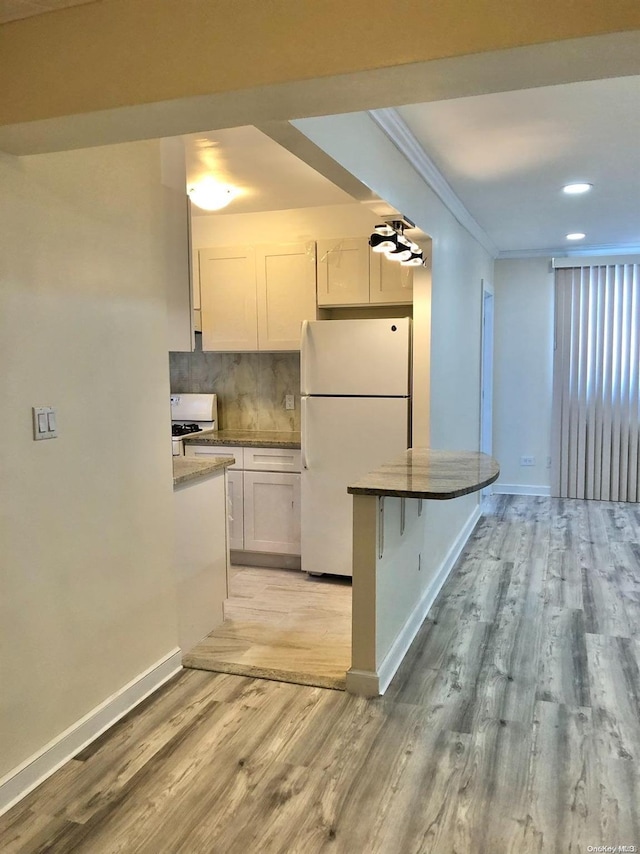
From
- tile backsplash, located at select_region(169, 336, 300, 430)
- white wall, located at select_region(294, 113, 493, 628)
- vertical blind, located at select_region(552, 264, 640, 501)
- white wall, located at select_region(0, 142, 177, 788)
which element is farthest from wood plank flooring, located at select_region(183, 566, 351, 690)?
vertical blind, located at select_region(552, 264, 640, 501)

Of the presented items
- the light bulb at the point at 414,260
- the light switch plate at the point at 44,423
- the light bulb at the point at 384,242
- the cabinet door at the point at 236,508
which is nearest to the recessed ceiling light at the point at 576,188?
the light bulb at the point at 414,260

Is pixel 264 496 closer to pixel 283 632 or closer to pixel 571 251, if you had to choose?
pixel 283 632

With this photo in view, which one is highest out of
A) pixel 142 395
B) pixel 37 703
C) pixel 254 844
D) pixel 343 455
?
pixel 142 395

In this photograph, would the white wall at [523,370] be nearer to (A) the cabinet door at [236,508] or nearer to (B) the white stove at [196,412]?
(B) the white stove at [196,412]

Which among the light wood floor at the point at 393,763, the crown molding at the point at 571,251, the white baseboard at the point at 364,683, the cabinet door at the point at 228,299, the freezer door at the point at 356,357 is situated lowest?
the light wood floor at the point at 393,763

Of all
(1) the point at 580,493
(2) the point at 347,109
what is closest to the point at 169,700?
(2) the point at 347,109

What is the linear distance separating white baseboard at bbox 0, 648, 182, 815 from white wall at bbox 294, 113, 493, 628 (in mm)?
1541

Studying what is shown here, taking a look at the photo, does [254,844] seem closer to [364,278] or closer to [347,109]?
[347,109]

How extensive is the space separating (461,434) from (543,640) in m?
1.99

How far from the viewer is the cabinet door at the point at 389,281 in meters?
4.18

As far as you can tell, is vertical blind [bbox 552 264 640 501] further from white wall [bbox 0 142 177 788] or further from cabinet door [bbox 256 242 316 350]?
white wall [bbox 0 142 177 788]

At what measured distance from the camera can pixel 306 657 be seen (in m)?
3.12

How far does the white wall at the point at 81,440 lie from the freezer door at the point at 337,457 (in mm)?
1510

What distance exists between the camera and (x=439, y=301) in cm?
399
